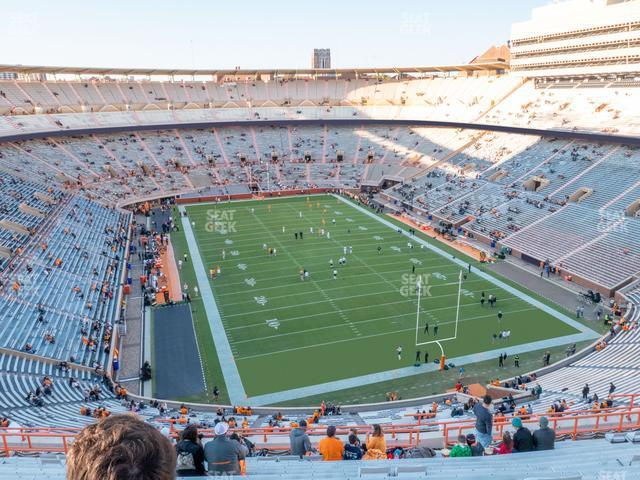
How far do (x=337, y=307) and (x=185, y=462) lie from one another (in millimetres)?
21282

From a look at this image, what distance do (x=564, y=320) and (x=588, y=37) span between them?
3568cm

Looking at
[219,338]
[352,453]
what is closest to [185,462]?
[352,453]

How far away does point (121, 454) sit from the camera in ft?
6.31

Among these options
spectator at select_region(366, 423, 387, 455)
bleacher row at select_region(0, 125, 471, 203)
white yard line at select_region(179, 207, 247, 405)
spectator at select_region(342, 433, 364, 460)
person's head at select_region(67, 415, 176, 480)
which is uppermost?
bleacher row at select_region(0, 125, 471, 203)

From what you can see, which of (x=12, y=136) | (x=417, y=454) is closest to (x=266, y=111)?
(x=12, y=136)

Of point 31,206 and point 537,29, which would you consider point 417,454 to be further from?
point 537,29

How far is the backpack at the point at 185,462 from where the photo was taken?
4816 millimetres

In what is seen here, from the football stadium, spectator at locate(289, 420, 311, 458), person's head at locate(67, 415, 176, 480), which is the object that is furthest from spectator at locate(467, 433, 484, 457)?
person's head at locate(67, 415, 176, 480)

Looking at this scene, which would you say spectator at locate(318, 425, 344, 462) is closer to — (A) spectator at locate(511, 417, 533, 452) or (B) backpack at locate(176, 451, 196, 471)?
(A) spectator at locate(511, 417, 533, 452)

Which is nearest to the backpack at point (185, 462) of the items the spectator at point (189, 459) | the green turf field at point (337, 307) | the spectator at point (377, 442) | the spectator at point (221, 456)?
the spectator at point (189, 459)

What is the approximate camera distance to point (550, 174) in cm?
4225

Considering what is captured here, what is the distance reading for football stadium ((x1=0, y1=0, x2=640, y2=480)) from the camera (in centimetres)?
855

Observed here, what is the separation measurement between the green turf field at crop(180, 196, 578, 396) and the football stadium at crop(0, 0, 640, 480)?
17 centimetres

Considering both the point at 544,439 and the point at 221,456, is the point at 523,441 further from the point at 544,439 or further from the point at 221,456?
the point at 221,456
